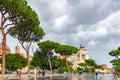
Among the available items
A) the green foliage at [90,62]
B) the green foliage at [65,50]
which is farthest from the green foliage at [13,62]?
the green foliage at [90,62]

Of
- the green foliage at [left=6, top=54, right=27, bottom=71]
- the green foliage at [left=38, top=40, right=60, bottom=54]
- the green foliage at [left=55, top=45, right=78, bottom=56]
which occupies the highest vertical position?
the green foliage at [left=38, top=40, right=60, bottom=54]

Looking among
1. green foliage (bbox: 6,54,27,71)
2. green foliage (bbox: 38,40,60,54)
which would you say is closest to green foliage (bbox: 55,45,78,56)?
green foliage (bbox: 38,40,60,54)

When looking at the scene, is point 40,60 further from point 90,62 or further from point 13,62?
point 90,62

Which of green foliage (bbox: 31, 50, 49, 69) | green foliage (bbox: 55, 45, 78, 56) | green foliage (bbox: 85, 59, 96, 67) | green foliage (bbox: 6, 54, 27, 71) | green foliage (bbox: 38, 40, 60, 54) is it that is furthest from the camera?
green foliage (bbox: 85, 59, 96, 67)

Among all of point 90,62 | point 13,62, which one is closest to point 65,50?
point 13,62

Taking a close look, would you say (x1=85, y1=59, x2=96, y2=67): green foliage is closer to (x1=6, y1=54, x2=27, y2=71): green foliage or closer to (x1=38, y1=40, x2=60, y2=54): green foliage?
(x1=6, y1=54, x2=27, y2=71): green foliage

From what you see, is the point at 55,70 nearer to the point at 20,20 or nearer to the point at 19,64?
the point at 19,64

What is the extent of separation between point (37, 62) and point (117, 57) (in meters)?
32.3

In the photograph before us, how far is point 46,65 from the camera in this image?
124m

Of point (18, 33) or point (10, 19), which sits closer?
point (10, 19)

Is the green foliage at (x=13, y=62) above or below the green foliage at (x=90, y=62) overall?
below

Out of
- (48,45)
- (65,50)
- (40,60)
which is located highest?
(48,45)

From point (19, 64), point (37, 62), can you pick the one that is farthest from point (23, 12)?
point (37, 62)

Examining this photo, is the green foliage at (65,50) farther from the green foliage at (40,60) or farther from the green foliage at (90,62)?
the green foliage at (90,62)
